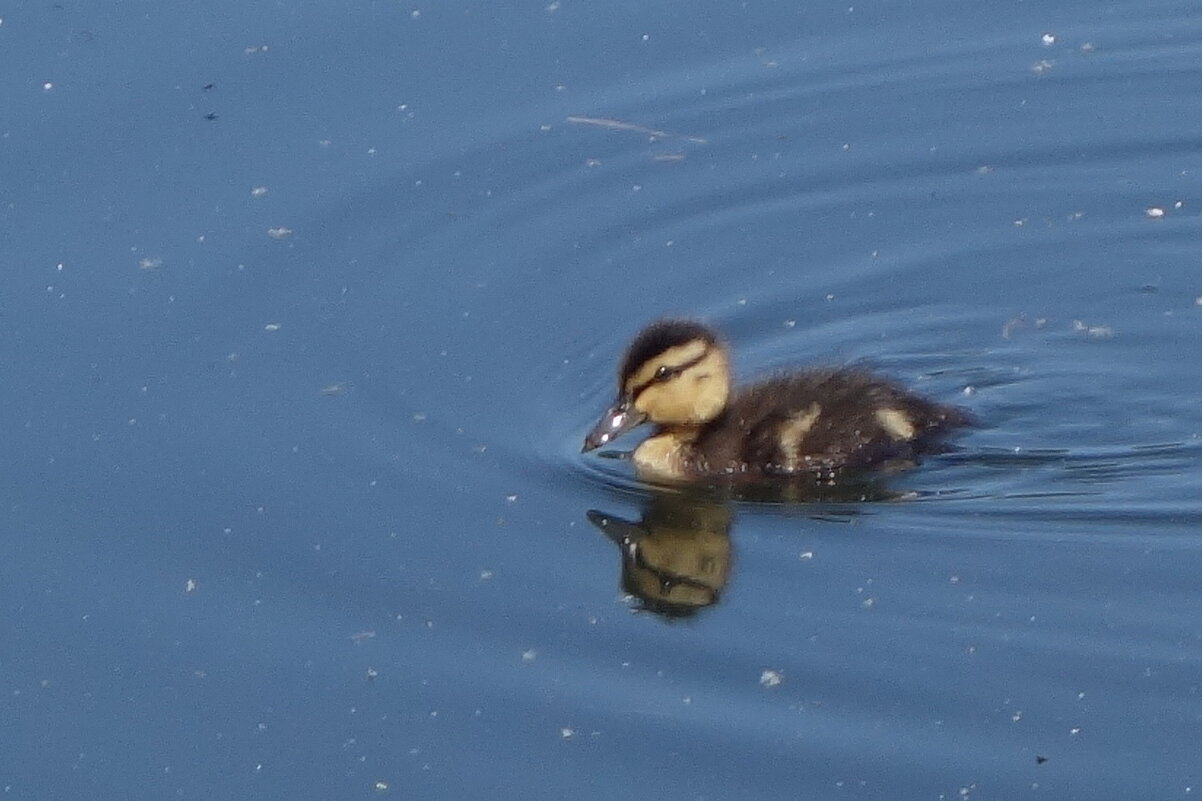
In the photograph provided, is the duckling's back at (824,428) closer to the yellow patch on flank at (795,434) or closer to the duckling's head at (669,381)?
the yellow patch on flank at (795,434)

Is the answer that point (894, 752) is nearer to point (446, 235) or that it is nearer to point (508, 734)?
point (508, 734)

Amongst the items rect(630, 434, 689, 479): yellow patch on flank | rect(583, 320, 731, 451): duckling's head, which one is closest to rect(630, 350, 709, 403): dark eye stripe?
rect(583, 320, 731, 451): duckling's head

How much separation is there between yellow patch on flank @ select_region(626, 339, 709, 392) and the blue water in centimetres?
34

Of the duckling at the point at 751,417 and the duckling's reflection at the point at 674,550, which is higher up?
the duckling at the point at 751,417

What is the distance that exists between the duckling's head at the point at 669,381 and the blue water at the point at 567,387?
0.67 feet

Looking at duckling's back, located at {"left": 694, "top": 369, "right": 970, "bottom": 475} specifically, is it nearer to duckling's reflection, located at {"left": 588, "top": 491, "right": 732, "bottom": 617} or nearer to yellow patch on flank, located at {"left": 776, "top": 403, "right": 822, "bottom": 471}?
yellow patch on flank, located at {"left": 776, "top": 403, "right": 822, "bottom": 471}

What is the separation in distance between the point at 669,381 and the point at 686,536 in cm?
49

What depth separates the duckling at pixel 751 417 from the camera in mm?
7391

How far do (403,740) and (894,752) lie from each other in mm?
1240

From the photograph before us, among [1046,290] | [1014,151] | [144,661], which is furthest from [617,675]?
[1014,151]

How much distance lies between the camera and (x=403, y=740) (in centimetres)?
621

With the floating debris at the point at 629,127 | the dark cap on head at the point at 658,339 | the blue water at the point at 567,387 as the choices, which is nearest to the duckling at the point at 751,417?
the dark cap on head at the point at 658,339

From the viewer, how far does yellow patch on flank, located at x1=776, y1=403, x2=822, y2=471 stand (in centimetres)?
741

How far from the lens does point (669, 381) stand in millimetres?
7395
